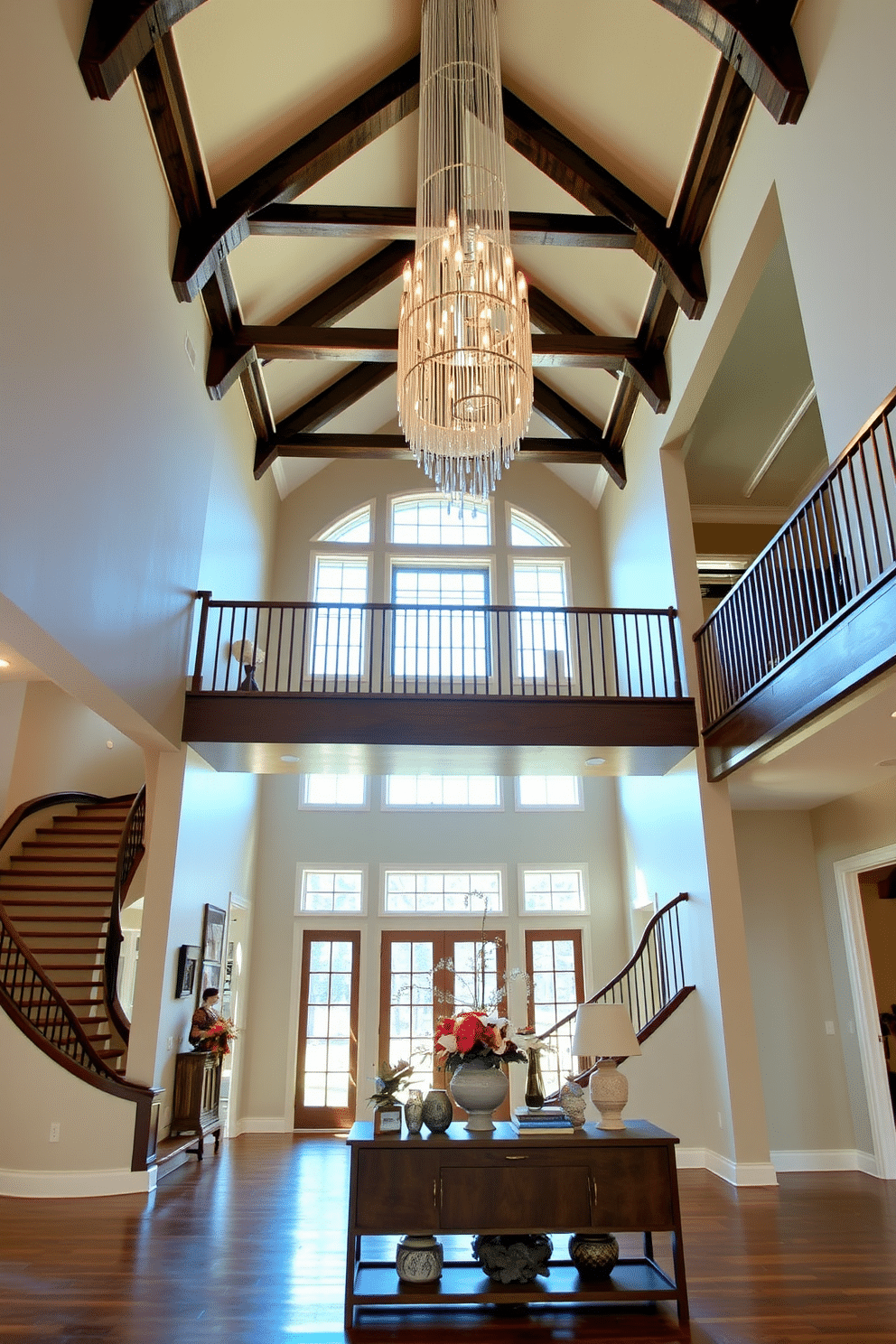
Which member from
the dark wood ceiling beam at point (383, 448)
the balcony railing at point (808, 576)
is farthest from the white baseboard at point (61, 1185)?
the dark wood ceiling beam at point (383, 448)

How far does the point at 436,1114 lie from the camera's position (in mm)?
4043

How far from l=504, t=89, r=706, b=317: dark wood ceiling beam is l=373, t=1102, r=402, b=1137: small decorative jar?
622 cm

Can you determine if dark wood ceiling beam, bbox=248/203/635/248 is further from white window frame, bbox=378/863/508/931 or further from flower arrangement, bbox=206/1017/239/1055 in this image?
white window frame, bbox=378/863/508/931

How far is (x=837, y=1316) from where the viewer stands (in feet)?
11.7

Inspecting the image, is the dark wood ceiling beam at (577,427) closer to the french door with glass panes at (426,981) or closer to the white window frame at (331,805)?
the white window frame at (331,805)

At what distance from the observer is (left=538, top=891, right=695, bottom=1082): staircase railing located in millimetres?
7356

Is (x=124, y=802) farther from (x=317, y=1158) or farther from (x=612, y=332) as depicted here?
(x=612, y=332)

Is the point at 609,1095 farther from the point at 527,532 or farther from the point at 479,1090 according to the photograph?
the point at 527,532

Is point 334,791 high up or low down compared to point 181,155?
down

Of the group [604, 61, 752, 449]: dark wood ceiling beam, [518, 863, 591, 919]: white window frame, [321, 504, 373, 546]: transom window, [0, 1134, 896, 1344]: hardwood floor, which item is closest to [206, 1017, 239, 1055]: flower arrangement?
[0, 1134, 896, 1344]: hardwood floor

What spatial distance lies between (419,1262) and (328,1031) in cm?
622

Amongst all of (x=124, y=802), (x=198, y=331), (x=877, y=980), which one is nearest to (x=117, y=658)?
(x=198, y=331)

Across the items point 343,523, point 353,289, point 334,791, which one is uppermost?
point 353,289

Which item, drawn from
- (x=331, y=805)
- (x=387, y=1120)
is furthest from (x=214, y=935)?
(x=387, y=1120)
